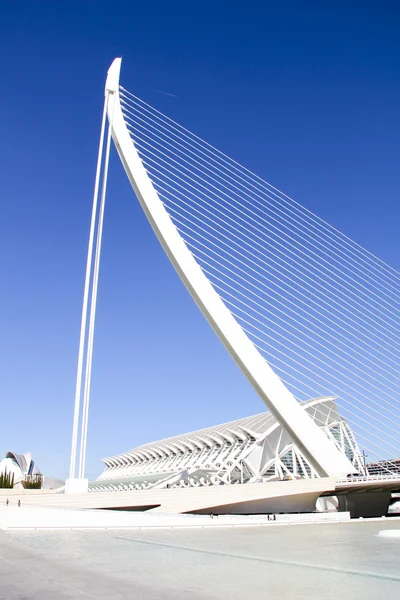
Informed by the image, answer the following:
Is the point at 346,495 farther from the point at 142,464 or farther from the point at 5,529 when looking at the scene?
the point at 142,464

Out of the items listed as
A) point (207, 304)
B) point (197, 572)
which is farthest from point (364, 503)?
point (197, 572)

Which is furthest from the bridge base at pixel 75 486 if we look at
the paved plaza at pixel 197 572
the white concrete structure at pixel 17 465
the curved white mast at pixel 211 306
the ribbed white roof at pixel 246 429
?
the white concrete structure at pixel 17 465

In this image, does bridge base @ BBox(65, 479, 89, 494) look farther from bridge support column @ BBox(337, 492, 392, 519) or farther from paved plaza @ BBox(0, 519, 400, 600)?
bridge support column @ BBox(337, 492, 392, 519)

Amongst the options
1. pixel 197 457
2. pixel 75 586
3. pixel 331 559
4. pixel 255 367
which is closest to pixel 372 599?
pixel 75 586

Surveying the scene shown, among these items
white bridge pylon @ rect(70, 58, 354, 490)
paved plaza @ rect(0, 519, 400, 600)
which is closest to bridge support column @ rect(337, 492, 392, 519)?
white bridge pylon @ rect(70, 58, 354, 490)

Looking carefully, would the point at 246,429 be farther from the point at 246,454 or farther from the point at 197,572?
the point at 197,572

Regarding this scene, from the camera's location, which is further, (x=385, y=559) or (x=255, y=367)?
(x=255, y=367)
